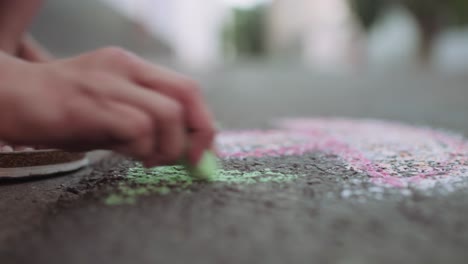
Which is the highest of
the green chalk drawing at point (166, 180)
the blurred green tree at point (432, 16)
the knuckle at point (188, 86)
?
the blurred green tree at point (432, 16)

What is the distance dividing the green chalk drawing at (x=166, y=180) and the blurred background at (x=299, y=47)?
1.90 feet

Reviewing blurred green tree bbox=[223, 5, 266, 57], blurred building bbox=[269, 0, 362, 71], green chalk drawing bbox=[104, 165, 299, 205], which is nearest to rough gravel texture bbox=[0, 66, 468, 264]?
green chalk drawing bbox=[104, 165, 299, 205]

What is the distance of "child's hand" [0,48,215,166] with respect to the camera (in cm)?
40

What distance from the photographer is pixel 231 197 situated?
0.44 meters

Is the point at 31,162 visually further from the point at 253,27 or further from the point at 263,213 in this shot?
the point at 253,27

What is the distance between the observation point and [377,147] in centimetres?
71

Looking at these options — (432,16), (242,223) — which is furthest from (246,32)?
(242,223)

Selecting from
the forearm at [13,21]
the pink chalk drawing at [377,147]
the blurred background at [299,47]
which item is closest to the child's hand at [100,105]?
the pink chalk drawing at [377,147]

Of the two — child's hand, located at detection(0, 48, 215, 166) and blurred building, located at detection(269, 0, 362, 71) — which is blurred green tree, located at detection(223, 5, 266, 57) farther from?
child's hand, located at detection(0, 48, 215, 166)

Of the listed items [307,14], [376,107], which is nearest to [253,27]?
[307,14]

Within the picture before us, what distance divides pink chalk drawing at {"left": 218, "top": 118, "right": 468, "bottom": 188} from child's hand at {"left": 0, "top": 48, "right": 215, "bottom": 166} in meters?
0.23

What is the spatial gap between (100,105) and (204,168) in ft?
0.46

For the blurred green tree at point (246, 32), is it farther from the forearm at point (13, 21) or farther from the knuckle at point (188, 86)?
the knuckle at point (188, 86)

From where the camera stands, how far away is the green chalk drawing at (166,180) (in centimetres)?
45
